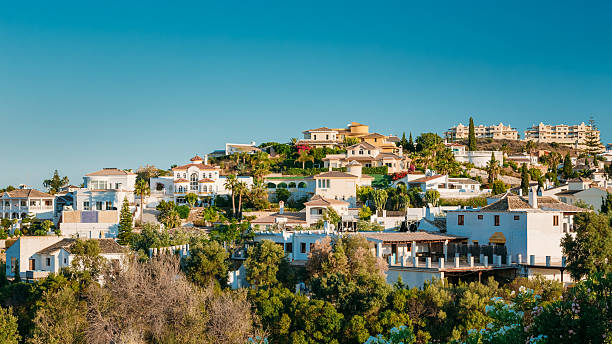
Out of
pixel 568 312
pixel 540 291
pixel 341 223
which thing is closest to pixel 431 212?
pixel 341 223

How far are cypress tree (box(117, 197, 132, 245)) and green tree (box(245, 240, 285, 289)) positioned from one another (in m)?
17.8

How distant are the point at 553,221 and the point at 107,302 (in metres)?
24.3

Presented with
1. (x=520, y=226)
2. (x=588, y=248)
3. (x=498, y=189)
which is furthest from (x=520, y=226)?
(x=498, y=189)

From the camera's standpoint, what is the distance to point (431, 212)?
4991 cm

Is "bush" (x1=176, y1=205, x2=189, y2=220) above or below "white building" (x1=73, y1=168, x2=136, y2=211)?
below

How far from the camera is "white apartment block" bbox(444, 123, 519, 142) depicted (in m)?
131

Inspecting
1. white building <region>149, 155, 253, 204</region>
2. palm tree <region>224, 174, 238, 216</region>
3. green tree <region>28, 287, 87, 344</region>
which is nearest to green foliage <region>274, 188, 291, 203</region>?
white building <region>149, 155, 253, 204</region>

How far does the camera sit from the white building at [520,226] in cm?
3769

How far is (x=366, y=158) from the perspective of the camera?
254 ft

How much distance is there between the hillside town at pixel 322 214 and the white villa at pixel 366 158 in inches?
6.8

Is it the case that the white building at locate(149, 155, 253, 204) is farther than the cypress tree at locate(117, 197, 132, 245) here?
Answer: Yes

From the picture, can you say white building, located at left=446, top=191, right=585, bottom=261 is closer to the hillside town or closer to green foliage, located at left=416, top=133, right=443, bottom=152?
the hillside town

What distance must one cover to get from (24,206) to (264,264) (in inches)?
1546

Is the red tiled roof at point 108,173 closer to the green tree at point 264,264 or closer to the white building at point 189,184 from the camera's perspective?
the white building at point 189,184
